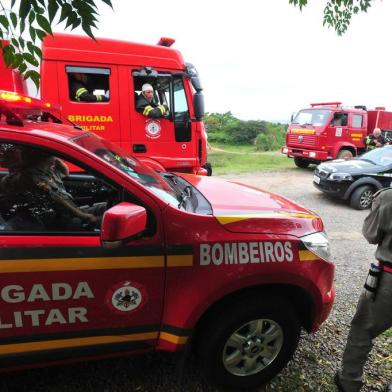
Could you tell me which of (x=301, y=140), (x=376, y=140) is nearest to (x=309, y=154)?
(x=301, y=140)

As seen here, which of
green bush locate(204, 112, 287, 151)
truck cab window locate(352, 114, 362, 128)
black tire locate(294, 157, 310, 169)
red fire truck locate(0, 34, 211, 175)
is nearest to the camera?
red fire truck locate(0, 34, 211, 175)

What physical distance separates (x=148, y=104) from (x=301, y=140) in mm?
8554

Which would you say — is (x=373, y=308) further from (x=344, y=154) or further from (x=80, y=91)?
(x=344, y=154)

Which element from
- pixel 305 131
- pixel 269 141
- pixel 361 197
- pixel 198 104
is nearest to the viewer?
pixel 198 104

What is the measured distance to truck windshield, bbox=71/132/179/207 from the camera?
211cm

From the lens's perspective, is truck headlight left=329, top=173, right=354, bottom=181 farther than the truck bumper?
No

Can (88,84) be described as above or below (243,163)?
above

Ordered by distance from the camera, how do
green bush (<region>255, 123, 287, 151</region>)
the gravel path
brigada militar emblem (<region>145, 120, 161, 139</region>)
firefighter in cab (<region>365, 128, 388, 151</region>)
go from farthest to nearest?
green bush (<region>255, 123, 287, 151</region>)
firefighter in cab (<region>365, 128, 388, 151</region>)
brigada militar emblem (<region>145, 120, 161, 139</region>)
the gravel path

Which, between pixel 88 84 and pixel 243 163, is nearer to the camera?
pixel 88 84

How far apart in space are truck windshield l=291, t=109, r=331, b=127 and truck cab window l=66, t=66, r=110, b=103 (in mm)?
8912

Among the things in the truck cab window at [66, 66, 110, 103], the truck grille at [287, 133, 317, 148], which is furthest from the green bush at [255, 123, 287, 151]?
the truck cab window at [66, 66, 110, 103]

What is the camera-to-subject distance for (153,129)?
563 cm

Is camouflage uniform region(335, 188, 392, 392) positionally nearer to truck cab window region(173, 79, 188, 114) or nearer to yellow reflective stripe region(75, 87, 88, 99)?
truck cab window region(173, 79, 188, 114)

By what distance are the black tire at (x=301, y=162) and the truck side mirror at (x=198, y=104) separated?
8.73m
